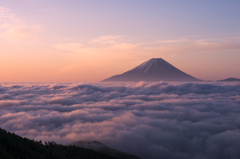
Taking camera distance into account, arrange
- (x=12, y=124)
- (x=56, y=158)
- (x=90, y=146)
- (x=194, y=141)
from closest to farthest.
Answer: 1. (x=56, y=158)
2. (x=90, y=146)
3. (x=12, y=124)
4. (x=194, y=141)

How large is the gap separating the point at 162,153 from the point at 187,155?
2206 cm

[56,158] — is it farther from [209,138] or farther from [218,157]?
[209,138]

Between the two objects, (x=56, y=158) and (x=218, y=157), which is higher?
(x=56, y=158)

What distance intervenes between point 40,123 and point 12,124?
85.0 ft

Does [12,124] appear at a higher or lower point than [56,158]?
lower

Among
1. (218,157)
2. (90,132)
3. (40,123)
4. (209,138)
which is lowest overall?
(218,157)

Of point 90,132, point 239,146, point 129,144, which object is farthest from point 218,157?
point 90,132

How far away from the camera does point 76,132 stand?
7067 inches

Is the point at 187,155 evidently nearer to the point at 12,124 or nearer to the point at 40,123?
the point at 40,123

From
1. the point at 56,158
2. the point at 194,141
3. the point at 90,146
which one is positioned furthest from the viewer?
the point at 194,141

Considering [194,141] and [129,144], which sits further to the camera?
[194,141]

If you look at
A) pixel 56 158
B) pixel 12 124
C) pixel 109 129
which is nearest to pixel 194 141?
pixel 109 129

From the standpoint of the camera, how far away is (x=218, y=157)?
7096 inches

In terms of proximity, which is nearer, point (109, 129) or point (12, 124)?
point (12, 124)
